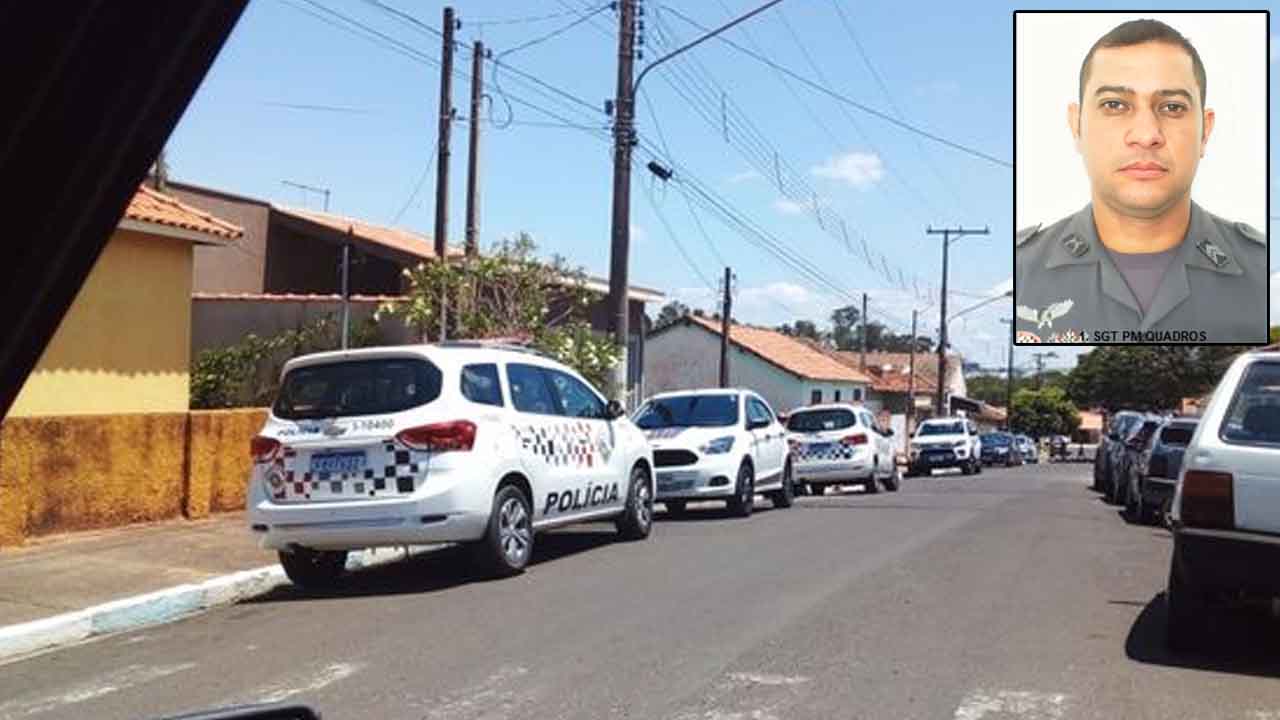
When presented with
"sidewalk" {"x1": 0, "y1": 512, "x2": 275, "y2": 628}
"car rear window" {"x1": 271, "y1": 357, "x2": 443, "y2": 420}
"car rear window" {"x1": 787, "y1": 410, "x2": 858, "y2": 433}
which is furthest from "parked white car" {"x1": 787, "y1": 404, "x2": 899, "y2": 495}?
"car rear window" {"x1": 271, "y1": 357, "x2": 443, "y2": 420}

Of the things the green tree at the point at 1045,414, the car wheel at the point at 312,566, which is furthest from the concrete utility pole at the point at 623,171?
the green tree at the point at 1045,414

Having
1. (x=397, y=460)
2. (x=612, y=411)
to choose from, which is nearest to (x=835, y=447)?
(x=612, y=411)

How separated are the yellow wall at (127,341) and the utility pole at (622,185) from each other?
6.41m

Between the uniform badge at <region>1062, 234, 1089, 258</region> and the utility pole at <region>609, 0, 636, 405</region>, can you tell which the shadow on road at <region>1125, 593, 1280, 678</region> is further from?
the utility pole at <region>609, 0, 636, 405</region>

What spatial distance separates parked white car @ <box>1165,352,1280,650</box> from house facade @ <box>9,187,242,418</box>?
10.5m

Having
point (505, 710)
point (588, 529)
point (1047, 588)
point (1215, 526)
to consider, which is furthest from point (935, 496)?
point (505, 710)

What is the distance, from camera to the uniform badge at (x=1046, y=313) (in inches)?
752

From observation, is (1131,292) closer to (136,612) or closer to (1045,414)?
(136,612)

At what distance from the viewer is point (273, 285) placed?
30703mm

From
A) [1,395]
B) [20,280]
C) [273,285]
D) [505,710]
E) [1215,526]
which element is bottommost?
[505,710]

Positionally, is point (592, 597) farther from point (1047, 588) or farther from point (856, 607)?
point (1047, 588)

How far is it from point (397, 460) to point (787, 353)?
51.9 meters

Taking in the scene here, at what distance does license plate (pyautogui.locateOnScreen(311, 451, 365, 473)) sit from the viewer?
9938 mm

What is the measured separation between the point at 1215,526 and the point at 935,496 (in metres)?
16.1
